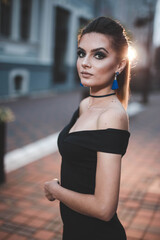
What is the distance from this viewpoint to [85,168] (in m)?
1.31

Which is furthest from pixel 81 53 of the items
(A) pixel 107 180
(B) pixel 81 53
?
(A) pixel 107 180

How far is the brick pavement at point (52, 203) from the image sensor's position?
3.02 meters

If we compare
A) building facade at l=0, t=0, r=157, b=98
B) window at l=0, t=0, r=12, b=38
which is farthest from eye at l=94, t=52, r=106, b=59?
window at l=0, t=0, r=12, b=38

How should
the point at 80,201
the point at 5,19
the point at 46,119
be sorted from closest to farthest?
the point at 80,201, the point at 46,119, the point at 5,19

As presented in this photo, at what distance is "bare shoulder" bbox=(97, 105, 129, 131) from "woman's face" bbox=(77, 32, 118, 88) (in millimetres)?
153

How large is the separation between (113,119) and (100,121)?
6 cm

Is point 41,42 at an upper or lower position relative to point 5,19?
lower

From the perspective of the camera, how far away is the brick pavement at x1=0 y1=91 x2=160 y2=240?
3.02m

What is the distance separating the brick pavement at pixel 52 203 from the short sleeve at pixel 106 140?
6.65 feet

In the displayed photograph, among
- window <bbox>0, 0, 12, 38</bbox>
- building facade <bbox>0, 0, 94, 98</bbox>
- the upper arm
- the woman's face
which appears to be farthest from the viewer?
building facade <bbox>0, 0, 94, 98</bbox>

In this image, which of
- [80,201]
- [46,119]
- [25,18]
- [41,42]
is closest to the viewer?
[80,201]

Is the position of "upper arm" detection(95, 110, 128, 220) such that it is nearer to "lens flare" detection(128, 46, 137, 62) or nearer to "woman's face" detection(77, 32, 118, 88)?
"woman's face" detection(77, 32, 118, 88)

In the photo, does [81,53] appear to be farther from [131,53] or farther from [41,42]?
[41,42]

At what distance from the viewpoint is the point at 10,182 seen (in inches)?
166
